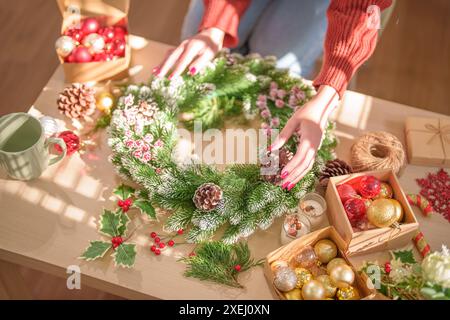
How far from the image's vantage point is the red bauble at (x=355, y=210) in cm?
117

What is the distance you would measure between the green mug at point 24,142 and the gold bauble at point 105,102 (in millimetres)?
167

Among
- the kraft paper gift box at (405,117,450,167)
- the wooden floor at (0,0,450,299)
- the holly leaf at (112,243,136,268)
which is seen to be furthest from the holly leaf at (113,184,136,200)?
the wooden floor at (0,0,450,299)

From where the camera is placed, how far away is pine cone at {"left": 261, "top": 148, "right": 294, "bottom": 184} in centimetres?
124

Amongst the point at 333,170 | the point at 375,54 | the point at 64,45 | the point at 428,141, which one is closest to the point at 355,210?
the point at 333,170

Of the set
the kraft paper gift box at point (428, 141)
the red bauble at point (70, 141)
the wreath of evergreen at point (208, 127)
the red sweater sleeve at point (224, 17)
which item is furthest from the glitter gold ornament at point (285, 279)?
the red sweater sleeve at point (224, 17)

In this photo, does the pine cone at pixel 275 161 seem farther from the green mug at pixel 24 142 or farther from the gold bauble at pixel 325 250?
the green mug at pixel 24 142

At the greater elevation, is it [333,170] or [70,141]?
[333,170]

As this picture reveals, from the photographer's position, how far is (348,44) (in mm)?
1350

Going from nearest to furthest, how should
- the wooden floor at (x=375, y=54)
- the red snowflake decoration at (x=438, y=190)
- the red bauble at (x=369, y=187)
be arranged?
the red bauble at (x=369, y=187)
the red snowflake decoration at (x=438, y=190)
the wooden floor at (x=375, y=54)

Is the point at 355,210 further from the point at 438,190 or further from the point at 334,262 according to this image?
the point at 438,190

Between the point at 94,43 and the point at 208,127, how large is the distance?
38 centimetres

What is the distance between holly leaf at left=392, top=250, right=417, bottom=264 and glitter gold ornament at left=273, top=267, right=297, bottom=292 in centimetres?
26
